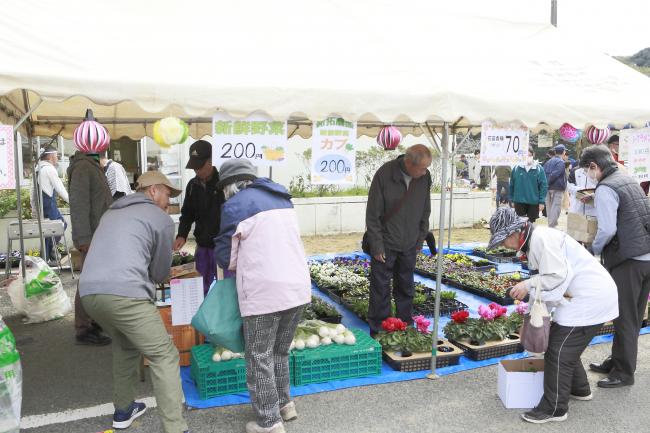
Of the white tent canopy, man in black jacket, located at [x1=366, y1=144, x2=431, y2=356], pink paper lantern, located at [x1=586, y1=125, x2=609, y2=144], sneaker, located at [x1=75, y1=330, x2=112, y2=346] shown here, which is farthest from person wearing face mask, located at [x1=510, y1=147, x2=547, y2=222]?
sneaker, located at [x1=75, y1=330, x2=112, y2=346]

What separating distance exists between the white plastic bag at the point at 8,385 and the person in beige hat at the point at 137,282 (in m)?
0.48

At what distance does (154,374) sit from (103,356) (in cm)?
194

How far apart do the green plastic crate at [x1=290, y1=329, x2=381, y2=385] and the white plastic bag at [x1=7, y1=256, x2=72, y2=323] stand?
3285 millimetres

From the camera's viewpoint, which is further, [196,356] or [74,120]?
[74,120]

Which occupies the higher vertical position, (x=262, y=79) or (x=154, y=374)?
(x=262, y=79)

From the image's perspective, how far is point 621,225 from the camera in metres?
3.98

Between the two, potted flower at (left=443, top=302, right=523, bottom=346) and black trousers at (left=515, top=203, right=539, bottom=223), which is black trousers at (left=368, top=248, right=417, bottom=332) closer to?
potted flower at (left=443, top=302, right=523, bottom=346)

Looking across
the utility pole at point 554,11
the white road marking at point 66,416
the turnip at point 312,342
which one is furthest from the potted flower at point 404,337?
A: the utility pole at point 554,11

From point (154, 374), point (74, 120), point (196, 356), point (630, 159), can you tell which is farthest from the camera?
point (74, 120)

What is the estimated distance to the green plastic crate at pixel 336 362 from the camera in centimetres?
407

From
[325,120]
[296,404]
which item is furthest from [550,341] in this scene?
[325,120]

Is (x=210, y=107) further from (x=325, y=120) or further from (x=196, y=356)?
(x=196, y=356)

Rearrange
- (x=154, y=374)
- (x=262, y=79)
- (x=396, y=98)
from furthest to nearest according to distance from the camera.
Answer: (x=396, y=98) < (x=262, y=79) < (x=154, y=374)

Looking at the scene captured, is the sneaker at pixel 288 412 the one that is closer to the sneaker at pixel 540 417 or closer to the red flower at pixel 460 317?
the sneaker at pixel 540 417
